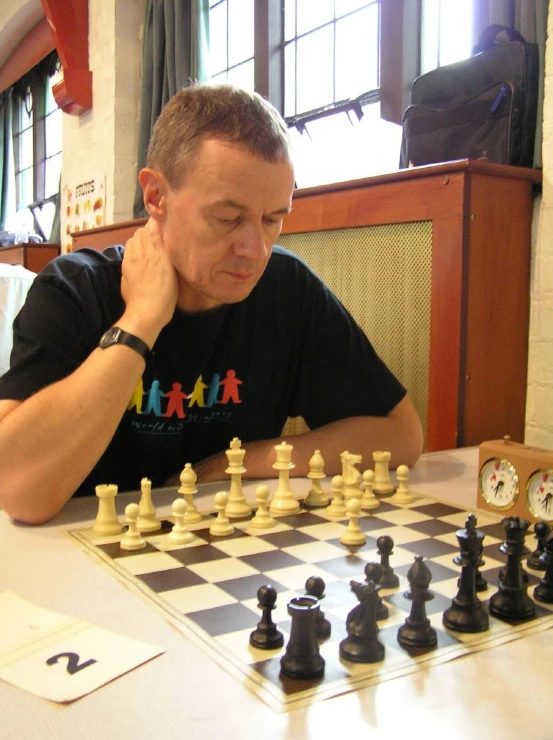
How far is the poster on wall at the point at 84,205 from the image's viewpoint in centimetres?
496

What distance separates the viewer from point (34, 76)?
727 cm

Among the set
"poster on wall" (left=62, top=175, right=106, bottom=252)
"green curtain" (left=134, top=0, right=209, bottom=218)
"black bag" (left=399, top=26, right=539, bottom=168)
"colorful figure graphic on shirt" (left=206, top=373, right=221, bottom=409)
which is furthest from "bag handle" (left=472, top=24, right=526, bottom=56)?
"poster on wall" (left=62, top=175, right=106, bottom=252)

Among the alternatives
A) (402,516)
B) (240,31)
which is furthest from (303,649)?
(240,31)

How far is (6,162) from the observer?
8.09 metres

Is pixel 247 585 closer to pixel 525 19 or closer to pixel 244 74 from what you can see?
pixel 525 19

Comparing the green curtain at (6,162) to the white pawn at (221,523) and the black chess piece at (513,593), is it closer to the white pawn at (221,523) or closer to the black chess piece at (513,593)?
the white pawn at (221,523)

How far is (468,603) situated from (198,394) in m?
0.91

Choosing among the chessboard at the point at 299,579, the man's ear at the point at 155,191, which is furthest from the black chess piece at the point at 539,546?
the man's ear at the point at 155,191

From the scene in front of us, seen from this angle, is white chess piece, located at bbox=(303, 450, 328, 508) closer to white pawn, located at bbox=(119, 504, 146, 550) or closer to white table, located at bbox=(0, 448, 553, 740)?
white pawn, located at bbox=(119, 504, 146, 550)

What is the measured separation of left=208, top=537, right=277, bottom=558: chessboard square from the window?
6.24 m

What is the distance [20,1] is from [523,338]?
5.45 meters

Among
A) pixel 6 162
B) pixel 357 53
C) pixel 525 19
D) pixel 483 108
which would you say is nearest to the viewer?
pixel 483 108

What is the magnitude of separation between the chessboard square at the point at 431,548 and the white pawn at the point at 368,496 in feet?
0.64

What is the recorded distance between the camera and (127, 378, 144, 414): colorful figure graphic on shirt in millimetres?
1540
